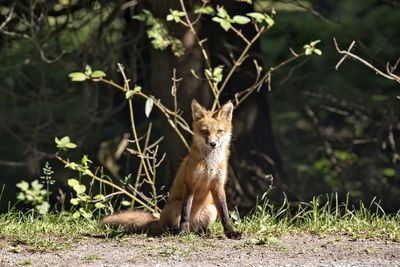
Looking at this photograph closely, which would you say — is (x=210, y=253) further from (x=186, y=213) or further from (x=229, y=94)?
(x=229, y=94)

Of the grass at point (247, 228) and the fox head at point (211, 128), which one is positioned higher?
the fox head at point (211, 128)

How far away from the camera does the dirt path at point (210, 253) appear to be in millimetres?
6289

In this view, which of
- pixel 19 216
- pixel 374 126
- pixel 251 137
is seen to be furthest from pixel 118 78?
pixel 19 216

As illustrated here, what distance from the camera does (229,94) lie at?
934cm

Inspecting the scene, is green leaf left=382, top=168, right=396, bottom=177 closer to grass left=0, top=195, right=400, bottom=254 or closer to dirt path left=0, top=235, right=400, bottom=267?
grass left=0, top=195, right=400, bottom=254

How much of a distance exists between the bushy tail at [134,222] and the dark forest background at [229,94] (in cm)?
243

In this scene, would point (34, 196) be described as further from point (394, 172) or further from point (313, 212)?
point (394, 172)

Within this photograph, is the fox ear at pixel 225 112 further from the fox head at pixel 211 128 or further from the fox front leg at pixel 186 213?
the fox front leg at pixel 186 213

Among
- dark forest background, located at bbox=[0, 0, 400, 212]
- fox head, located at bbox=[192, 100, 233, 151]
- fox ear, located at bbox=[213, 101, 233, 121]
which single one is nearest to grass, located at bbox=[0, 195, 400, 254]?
fox head, located at bbox=[192, 100, 233, 151]

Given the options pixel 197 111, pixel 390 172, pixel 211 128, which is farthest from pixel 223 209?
pixel 390 172

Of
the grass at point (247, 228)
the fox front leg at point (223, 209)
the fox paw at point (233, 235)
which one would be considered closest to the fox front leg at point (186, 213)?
the grass at point (247, 228)

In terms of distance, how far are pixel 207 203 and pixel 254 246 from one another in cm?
87

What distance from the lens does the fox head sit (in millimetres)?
7312

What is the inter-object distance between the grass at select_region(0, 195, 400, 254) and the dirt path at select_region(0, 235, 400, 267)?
10cm
